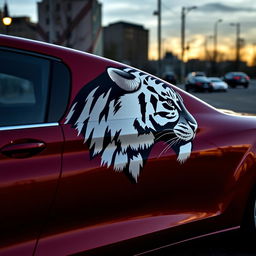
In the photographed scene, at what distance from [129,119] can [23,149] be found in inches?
24.8

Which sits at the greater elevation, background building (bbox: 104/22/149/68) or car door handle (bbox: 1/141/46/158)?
car door handle (bbox: 1/141/46/158)

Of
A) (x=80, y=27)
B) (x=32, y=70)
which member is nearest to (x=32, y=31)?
(x=80, y=27)

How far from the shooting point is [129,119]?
238 centimetres

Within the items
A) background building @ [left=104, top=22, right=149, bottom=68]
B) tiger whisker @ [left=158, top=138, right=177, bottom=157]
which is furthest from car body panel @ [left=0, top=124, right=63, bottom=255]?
background building @ [left=104, top=22, right=149, bottom=68]

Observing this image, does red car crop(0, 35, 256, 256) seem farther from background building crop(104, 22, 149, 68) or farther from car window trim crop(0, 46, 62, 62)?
background building crop(104, 22, 149, 68)

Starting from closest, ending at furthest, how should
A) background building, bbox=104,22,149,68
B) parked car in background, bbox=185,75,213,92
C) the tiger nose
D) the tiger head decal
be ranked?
the tiger head decal
the tiger nose
parked car in background, bbox=185,75,213,92
background building, bbox=104,22,149,68

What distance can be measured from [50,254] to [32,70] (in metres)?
0.93

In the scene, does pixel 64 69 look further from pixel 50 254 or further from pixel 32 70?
pixel 50 254

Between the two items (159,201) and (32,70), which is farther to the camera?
(159,201)

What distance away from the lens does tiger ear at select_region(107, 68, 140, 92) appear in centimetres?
244

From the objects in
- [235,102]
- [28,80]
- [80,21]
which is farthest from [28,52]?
[80,21]

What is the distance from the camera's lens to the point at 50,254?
208 cm

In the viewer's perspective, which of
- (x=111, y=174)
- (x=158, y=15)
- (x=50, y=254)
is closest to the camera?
(x=50, y=254)

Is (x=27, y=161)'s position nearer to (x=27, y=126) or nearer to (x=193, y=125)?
(x=27, y=126)
